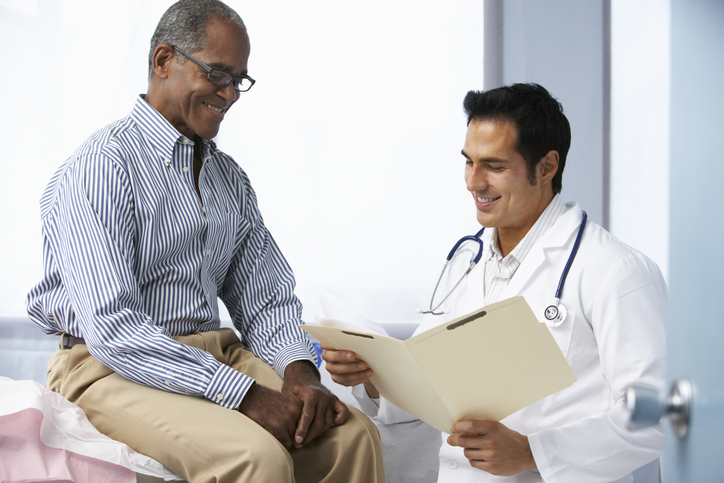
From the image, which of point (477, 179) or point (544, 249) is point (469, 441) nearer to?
point (544, 249)

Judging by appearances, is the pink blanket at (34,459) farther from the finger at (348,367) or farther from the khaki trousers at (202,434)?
the finger at (348,367)

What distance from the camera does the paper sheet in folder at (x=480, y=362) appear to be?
97cm

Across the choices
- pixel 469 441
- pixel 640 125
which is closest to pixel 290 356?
pixel 469 441

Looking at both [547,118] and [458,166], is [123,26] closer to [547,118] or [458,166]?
[458,166]

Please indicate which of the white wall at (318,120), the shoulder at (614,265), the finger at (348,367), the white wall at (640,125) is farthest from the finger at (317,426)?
the white wall at (640,125)

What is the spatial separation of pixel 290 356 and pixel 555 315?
66 cm

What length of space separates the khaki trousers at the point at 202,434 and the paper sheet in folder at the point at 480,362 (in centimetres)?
31

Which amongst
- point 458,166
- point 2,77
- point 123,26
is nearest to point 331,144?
point 458,166

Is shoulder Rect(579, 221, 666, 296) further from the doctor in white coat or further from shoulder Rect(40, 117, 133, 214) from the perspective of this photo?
shoulder Rect(40, 117, 133, 214)

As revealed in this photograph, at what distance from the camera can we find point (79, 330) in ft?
4.66

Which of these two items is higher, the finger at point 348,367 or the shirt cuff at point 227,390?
the finger at point 348,367

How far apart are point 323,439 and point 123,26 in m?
2.20

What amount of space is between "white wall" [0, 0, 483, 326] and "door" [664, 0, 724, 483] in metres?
2.12

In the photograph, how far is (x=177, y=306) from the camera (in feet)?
4.83
